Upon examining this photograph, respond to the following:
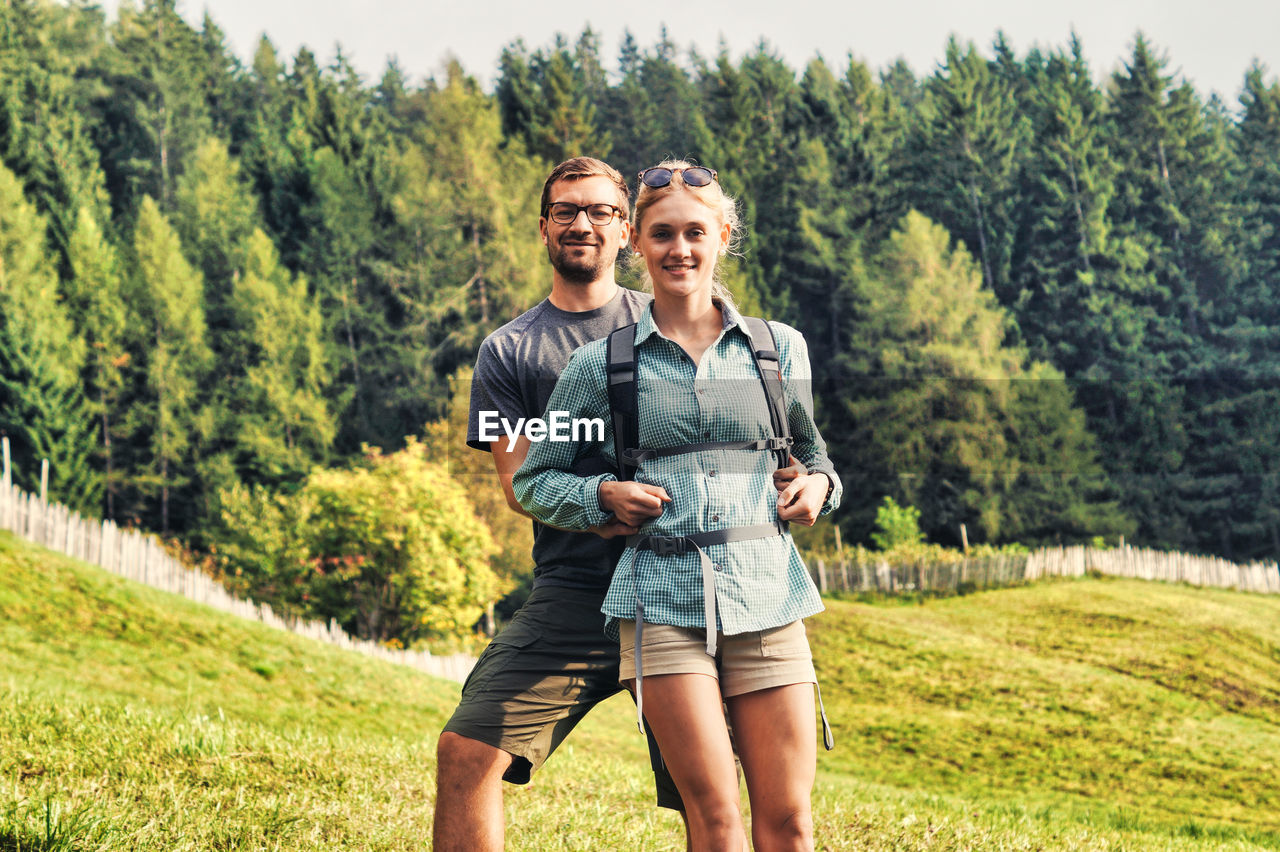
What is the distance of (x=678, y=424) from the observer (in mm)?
2447

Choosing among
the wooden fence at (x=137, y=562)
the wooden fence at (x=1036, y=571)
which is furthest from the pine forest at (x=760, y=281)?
the wooden fence at (x=137, y=562)

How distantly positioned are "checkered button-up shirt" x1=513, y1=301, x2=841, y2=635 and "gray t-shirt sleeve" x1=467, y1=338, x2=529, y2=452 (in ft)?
1.85

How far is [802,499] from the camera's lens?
2.42 meters

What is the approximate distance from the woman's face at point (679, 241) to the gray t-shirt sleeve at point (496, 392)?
772 millimetres

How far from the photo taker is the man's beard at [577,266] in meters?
3.29

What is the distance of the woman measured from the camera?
2291 millimetres

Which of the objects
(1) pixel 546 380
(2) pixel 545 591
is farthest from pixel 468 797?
(1) pixel 546 380

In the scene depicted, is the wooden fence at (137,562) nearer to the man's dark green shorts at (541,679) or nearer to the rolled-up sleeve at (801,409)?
the man's dark green shorts at (541,679)

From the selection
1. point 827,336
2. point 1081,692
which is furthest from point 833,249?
point 1081,692

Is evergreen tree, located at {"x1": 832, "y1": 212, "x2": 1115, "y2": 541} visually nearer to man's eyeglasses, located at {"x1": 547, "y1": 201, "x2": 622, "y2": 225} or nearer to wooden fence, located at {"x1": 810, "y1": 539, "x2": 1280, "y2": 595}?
wooden fence, located at {"x1": 810, "y1": 539, "x2": 1280, "y2": 595}

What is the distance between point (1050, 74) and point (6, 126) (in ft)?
147

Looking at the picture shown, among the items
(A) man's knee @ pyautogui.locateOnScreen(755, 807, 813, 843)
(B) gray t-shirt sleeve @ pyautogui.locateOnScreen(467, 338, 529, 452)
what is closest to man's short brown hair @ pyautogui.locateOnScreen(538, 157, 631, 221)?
(B) gray t-shirt sleeve @ pyautogui.locateOnScreen(467, 338, 529, 452)

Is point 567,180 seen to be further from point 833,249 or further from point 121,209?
point 121,209

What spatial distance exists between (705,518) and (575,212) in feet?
4.26
